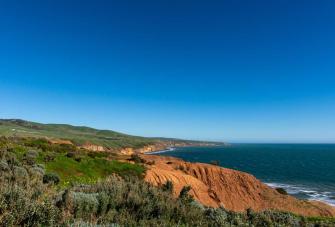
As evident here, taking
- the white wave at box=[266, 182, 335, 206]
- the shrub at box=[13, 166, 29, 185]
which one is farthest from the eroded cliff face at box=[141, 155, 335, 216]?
the shrub at box=[13, 166, 29, 185]

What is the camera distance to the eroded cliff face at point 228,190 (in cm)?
2866

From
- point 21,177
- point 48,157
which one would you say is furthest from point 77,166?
point 21,177

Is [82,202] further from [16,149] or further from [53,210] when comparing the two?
[16,149]

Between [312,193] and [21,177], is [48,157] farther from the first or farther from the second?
[312,193]

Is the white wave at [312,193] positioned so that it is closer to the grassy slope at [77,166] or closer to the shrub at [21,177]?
the grassy slope at [77,166]

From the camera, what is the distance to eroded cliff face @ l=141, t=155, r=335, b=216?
2866cm

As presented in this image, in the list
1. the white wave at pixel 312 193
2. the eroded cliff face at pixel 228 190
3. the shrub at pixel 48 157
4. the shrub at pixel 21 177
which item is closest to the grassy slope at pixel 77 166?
the shrub at pixel 48 157

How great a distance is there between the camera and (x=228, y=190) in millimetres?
32594

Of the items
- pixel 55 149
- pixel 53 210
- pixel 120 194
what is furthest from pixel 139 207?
pixel 55 149

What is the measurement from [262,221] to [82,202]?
19.9 ft

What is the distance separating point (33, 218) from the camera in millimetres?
5902

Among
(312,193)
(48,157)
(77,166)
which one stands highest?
(48,157)

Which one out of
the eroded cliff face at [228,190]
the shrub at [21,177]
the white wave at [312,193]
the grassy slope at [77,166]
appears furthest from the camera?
the white wave at [312,193]

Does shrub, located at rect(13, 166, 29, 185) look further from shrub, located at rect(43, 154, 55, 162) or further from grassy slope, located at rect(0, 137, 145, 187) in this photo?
shrub, located at rect(43, 154, 55, 162)
